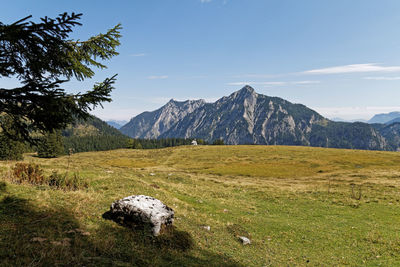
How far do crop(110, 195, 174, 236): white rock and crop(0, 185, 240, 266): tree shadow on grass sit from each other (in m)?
0.59

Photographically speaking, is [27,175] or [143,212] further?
[27,175]

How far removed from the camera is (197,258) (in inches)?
399

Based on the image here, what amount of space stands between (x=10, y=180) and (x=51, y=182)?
2502 mm

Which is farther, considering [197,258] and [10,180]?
[10,180]

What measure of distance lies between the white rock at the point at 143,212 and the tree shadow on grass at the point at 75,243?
1.93 ft

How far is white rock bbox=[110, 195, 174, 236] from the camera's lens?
37.5 feet

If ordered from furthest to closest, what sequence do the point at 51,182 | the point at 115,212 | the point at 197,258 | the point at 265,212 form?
the point at 265,212, the point at 51,182, the point at 115,212, the point at 197,258

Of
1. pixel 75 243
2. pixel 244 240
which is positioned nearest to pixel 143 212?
pixel 75 243

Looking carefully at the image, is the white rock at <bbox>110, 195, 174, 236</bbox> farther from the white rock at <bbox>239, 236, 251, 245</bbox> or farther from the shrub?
the shrub

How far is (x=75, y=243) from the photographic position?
862 cm

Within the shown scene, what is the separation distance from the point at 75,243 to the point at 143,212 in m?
3.50

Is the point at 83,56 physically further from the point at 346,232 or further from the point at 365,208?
the point at 365,208

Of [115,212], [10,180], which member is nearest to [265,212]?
[115,212]

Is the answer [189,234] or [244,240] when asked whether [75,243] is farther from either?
[244,240]
